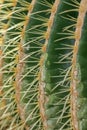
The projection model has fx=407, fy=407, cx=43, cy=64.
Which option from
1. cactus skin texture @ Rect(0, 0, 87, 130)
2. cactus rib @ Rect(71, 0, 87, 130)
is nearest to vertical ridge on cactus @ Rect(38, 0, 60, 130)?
cactus skin texture @ Rect(0, 0, 87, 130)

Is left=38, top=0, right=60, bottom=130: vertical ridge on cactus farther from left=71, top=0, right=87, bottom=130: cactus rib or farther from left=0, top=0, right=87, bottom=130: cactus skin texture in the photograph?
left=71, top=0, right=87, bottom=130: cactus rib

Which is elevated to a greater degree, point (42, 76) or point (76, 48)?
point (76, 48)

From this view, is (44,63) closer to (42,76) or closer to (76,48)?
(42,76)

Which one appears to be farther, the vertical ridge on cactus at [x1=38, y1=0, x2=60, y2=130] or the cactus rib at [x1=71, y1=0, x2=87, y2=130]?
the vertical ridge on cactus at [x1=38, y1=0, x2=60, y2=130]

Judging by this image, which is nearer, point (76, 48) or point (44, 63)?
point (76, 48)

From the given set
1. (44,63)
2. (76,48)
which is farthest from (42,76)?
(76,48)

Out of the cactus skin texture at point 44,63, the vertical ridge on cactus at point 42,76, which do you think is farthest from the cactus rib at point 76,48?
the vertical ridge on cactus at point 42,76

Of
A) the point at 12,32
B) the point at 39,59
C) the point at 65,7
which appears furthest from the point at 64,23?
the point at 12,32

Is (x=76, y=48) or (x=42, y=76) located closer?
(x=76, y=48)

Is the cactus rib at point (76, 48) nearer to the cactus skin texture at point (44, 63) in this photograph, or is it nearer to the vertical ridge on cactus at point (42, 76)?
the cactus skin texture at point (44, 63)
